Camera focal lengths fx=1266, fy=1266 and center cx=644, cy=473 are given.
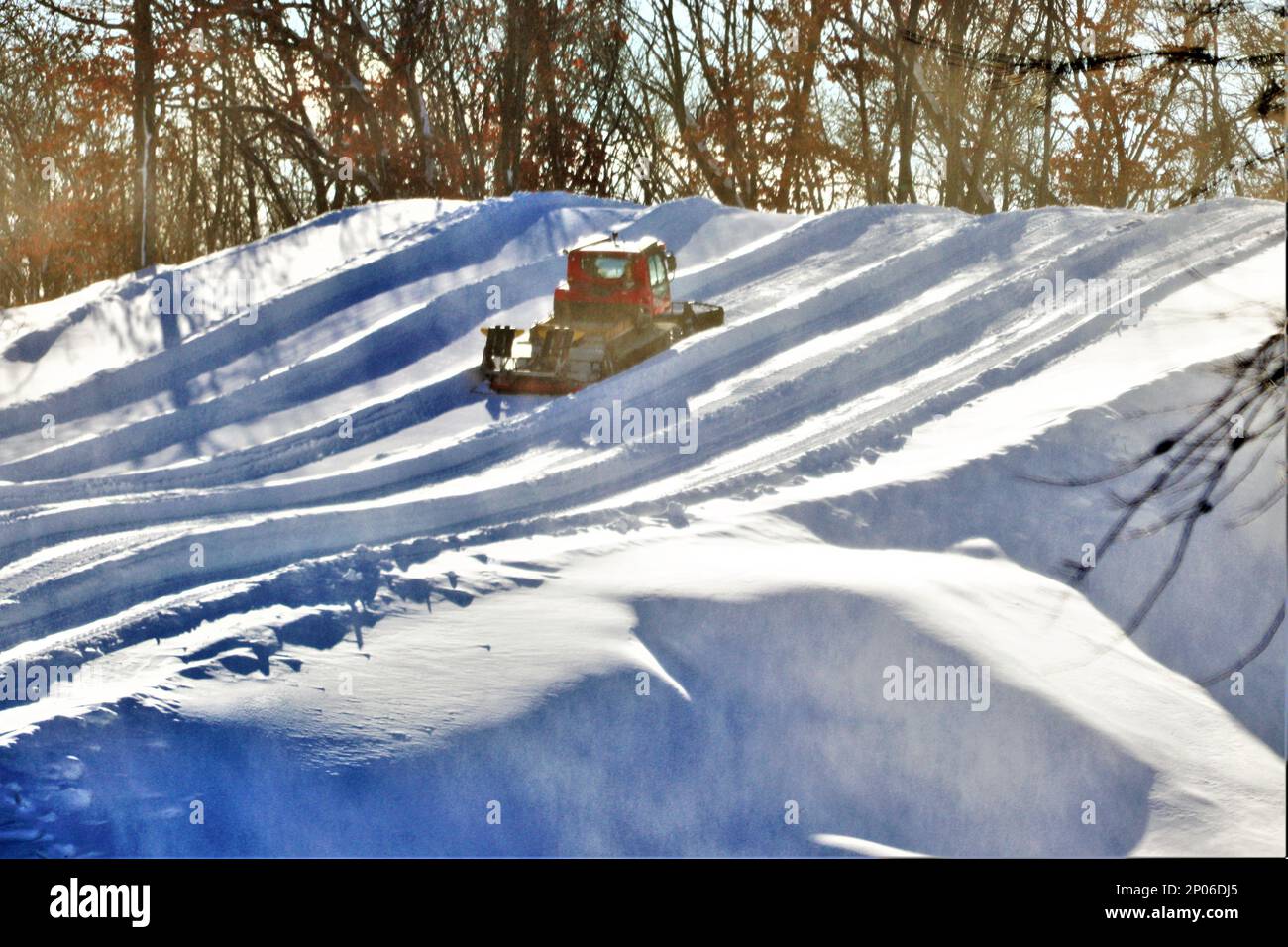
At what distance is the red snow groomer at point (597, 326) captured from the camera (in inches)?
434

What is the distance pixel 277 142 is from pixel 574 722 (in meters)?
20.2

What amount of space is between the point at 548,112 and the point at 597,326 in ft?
38.9

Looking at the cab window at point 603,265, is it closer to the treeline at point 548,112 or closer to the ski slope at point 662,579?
the ski slope at point 662,579

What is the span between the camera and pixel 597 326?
37.6 feet

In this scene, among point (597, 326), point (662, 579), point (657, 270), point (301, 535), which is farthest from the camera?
point (657, 270)

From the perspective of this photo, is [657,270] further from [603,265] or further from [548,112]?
[548,112]

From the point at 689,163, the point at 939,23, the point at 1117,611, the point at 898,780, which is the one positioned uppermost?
the point at 939,23

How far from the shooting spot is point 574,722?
560 centimetres

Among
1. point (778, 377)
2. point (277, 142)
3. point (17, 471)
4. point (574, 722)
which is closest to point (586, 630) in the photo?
point (574, 722)

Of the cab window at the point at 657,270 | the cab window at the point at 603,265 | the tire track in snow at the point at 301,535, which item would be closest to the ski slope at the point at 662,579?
the tire track in snow at the point at 301,535

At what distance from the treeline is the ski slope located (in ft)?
23.9

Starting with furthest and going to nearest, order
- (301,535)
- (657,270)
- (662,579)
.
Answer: (657,270), (301,535), (662,579)

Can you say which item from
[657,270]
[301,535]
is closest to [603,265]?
[657,270]

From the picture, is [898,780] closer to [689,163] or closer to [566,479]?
[566,479]
